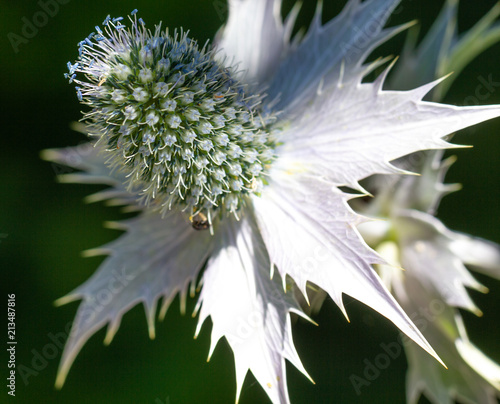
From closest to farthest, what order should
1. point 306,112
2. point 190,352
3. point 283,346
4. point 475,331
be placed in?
point 283,346
point 306,112
point 475,331
point 190,352

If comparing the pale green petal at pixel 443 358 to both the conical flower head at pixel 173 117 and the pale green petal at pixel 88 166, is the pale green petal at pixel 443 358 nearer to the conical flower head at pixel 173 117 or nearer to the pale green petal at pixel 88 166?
the conical flower head at pixel 173 117

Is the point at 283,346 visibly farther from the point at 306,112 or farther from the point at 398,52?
the point at 398,52

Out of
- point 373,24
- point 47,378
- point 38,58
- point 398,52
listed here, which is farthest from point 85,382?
point 398,52

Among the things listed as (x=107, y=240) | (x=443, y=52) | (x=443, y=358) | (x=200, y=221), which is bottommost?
(x=443, y=358)

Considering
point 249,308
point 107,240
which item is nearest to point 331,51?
point 249,308

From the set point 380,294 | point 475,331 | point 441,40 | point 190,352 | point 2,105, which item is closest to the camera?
point 380,294

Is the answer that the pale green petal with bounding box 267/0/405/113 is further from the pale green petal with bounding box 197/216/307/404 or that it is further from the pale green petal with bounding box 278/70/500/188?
the pale green petal with bounding box 197/216/307/404

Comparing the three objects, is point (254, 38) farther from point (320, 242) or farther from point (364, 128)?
point (320, 242)

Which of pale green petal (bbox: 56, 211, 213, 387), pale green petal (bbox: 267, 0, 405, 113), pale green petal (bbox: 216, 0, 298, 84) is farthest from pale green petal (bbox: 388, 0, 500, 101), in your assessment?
pale green petal (bbox: 56, 211, 213, 387)
